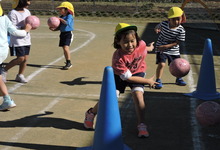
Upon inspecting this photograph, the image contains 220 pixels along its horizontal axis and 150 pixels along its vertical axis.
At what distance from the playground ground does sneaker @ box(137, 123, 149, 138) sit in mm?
68

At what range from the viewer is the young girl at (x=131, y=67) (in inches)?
217

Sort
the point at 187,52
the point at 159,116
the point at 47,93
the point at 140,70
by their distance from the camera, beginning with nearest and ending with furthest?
1. the point at 140,70
2. the point at 159,116
3. the point at 47,93
4. the point at 187,52

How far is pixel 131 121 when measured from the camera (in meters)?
6.17

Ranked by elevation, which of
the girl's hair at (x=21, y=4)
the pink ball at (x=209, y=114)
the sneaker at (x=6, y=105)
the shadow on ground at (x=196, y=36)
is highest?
the girl's hair at (x=21, y=4)

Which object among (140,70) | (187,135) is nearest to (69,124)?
(140,70)

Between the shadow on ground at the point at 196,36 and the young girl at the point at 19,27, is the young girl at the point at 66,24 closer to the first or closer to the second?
the young girl at the point at 19,27

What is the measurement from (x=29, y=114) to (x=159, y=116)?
6.93 ft

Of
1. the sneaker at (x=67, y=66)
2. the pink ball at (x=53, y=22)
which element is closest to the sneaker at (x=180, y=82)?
the sneaker at (x=67, y=66)

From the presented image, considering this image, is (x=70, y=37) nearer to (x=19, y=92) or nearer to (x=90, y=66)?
(x=90, y=66)

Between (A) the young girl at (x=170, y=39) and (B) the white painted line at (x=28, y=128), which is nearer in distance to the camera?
(B) the white painted line at (x=28, y=128)

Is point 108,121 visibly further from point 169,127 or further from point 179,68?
point 179,68

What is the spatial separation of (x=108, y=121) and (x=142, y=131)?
0.86 metres

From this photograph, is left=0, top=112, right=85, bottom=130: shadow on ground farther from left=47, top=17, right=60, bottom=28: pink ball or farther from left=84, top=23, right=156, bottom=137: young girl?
left=47, top=17, right=60, bottom=28: pink ball

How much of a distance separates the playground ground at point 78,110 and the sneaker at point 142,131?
7cm
